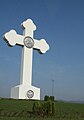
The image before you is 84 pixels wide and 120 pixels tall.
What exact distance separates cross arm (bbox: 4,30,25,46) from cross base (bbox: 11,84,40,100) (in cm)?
395

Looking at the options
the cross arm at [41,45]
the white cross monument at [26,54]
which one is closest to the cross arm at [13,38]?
the white cross monument at [26,54]

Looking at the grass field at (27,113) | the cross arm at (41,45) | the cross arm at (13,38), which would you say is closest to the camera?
the grass field at (27,113)

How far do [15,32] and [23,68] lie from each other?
3.37m

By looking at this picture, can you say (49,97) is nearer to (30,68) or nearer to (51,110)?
(30,68)

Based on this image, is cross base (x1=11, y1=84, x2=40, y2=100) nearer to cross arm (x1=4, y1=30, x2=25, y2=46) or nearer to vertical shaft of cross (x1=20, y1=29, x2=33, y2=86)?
vertical shaft of cross (x1=20, y1=29, x2=33, y2=86)

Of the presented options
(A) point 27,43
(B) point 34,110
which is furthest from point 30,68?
(B) point 34,110

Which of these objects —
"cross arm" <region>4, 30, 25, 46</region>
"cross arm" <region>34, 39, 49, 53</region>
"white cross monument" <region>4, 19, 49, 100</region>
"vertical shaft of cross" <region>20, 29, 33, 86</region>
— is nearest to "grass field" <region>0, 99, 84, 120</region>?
"white cross monument" <region>4, 19, 49, 100</region>

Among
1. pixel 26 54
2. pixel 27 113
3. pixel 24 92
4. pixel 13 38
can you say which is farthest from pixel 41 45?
pixel 27 113

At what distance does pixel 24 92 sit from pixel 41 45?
198 inches

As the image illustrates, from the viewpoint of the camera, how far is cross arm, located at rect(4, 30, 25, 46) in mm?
23422

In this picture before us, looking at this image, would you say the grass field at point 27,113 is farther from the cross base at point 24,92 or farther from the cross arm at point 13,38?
the cross arm at point 13,38

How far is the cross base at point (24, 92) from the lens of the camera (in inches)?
937

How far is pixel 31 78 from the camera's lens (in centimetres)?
2475

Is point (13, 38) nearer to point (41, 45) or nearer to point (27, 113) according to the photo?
point (41, 45)
